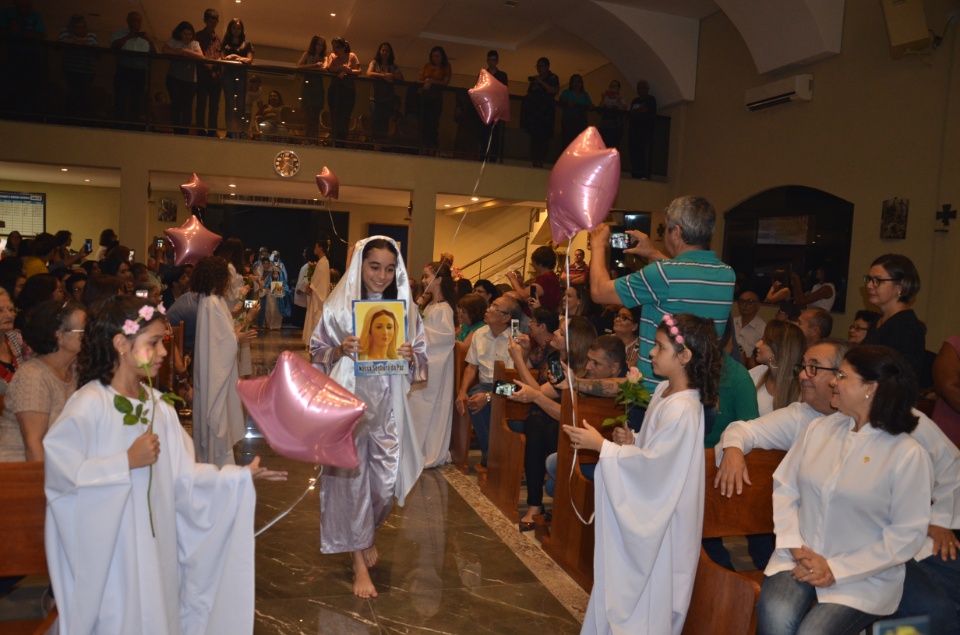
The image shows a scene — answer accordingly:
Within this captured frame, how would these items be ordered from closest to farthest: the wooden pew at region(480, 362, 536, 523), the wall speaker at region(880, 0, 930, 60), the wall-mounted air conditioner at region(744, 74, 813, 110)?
the wooden pew at region(480, 362, 536, 523), the wall speaker at region(880, 0, 930, 60), the wall-mounted air conditioner at region(744, 74, 813, 110)

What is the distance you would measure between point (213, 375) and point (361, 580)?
2497 millimetres

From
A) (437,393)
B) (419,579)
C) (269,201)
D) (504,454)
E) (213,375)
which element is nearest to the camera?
(419,579)

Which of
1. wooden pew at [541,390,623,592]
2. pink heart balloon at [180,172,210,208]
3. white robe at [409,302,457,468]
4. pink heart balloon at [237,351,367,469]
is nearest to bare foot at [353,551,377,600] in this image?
wooden pew at [541,390,623,592]

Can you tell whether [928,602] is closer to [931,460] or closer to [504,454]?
[931,460]

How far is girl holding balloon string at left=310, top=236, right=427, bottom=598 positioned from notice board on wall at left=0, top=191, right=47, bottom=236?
17.4m

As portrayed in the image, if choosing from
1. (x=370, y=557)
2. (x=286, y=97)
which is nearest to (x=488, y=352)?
(x=370, y=557)

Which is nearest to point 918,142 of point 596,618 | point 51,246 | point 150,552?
point 596,618

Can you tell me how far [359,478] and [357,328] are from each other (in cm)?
81

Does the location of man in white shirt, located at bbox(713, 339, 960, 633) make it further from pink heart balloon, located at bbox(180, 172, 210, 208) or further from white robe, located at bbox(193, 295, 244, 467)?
pink heart balloon, located at bbox(180, 172, 210, 208)

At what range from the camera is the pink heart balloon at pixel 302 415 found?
10.1 ft

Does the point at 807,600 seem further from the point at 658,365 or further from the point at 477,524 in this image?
the point at 477,524

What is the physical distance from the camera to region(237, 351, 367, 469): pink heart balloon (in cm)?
308

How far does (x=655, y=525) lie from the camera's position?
3.22 meters

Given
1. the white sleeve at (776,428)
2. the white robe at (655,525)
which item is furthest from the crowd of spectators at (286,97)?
the white robe at (655,525)
